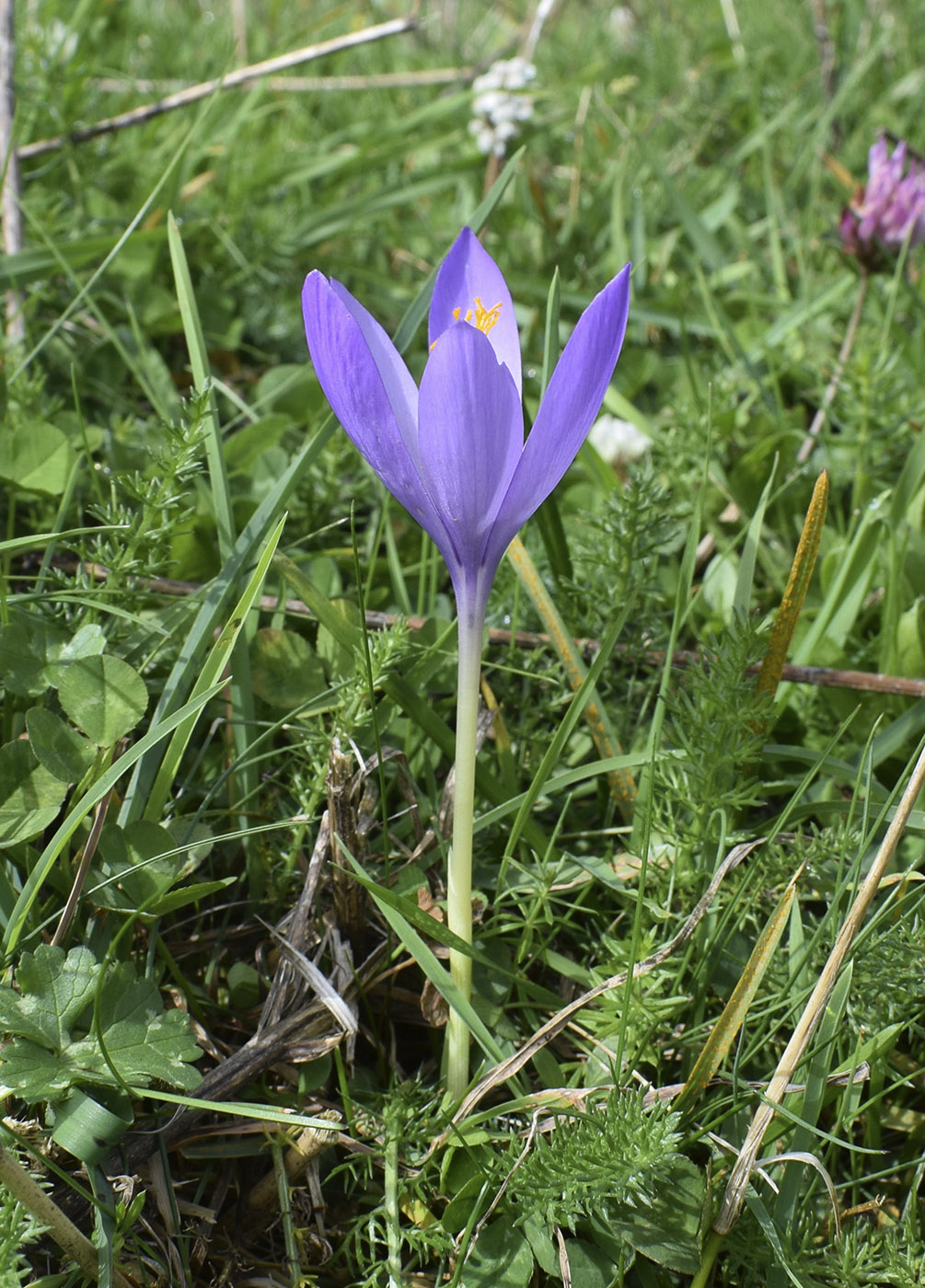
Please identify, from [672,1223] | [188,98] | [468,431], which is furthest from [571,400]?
[188,98]

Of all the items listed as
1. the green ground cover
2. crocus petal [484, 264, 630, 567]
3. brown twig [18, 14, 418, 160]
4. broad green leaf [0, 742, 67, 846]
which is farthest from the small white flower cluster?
broad green leaf [0, 742, 67, 846]

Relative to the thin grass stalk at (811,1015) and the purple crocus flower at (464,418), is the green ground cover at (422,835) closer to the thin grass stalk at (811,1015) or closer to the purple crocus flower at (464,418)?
the thin grass stalk at (811,1015)

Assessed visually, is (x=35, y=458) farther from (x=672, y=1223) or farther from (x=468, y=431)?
(x=672, y=1223)

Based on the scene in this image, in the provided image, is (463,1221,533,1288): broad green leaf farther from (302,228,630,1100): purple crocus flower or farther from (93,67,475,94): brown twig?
(93,67,475,94): brown twig

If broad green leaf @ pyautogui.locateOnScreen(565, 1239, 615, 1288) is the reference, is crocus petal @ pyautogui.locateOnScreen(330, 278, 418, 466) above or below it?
above

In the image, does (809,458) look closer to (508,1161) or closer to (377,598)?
(377,598)

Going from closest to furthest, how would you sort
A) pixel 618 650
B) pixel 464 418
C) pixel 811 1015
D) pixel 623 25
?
pixel 464 418 → pixel 811 1015 → pixel 618 650 → pixel 623 25
